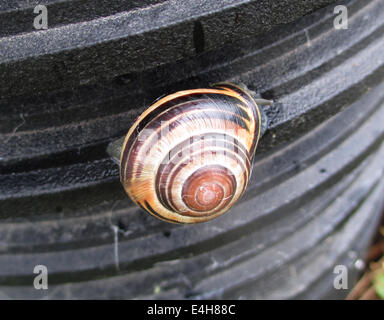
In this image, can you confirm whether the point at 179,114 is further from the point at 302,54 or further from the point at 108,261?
the point at 108,261

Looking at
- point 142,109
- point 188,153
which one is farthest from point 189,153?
point 142,109

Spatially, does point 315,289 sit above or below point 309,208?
below

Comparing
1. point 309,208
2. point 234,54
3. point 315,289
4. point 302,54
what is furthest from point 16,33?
point 315,289

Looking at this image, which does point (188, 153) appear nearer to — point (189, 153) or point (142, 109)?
point (189, 153)
